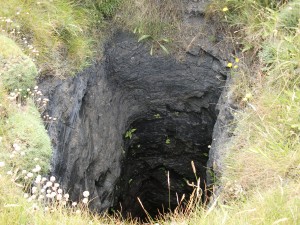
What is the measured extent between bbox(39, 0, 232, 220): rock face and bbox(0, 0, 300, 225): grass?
1.28 ft

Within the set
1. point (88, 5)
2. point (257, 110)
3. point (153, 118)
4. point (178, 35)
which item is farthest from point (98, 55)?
point (257, 110)

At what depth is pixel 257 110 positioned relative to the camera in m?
4.02

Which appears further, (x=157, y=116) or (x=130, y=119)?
(x=157, y=116)

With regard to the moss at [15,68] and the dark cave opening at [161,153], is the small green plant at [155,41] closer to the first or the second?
the dark cave opening at [161,153]

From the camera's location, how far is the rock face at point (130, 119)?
185 inches

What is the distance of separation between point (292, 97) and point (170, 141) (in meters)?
3.38

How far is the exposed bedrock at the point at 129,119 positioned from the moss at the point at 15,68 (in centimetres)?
40

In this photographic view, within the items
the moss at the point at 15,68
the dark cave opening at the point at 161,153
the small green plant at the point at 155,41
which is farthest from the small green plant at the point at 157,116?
the moss at the point at 15,68

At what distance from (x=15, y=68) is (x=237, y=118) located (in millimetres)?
2202

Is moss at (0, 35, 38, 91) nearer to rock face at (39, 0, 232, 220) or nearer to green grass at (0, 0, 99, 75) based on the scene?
green grass at (0, 0, 99, 75)

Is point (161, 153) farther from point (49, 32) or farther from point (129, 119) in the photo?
point (49, 32)

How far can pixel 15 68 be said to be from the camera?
3959 mm

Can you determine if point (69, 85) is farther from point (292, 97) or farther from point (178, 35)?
point (292, 97)

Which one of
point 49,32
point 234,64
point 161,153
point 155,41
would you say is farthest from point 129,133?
Result: point 49,32
